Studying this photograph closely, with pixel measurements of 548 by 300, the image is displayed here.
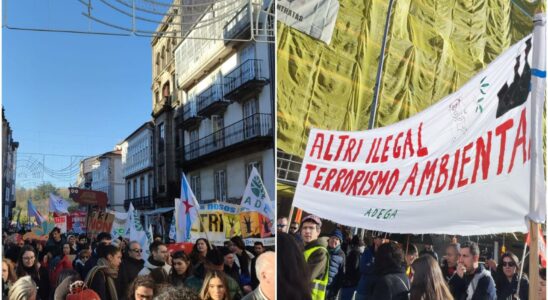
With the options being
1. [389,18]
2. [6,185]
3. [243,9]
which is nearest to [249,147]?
[243,9]

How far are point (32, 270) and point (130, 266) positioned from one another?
0.51 metres

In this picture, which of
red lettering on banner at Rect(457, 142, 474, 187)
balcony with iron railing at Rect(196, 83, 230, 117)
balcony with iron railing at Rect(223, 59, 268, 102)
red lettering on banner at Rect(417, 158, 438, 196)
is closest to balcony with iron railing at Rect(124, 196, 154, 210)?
balcony with iron railing at Rect(196, 83, 230, 117)

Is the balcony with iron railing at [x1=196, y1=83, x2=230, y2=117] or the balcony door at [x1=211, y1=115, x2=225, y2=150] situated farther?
the balcony with iron railing at [x1=196, y1=83, x2=230, y2=117]

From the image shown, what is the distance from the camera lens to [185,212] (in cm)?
306

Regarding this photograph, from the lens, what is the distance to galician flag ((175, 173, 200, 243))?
2826mm

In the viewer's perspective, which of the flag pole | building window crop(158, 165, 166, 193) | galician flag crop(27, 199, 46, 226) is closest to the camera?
the flag pole

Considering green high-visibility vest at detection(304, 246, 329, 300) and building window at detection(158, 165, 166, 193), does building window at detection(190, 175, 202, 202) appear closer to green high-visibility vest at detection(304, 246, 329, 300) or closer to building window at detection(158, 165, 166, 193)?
building window at detection(158, 165, 166, 193)

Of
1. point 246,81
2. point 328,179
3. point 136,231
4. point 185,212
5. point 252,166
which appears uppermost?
point 246,81

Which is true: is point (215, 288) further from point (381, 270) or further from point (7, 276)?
point (7, 276)

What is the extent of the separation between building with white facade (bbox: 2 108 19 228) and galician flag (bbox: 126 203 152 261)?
26.5 inches

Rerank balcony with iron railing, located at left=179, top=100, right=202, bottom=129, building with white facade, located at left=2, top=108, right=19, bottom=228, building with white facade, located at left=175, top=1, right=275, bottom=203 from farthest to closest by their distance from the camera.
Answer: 1. balcony with iron railing, located at left=179, top=100, right=202, bottom=129
2. building with white facade, located at left=175, top=1, right=275, bottom=203
3. building with white facade, located at left=2, top=108, right=19, bottom=228

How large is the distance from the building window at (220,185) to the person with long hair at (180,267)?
402 mm

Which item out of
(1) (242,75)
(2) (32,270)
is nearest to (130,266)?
(2) (32,270)

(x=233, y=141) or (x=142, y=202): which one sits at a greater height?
(x=233, y=141)
